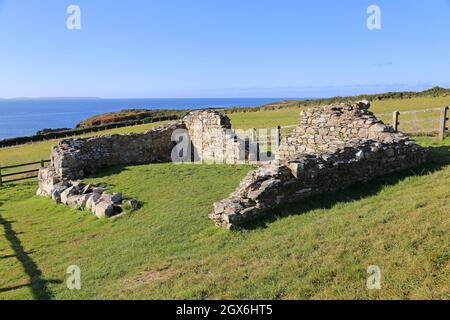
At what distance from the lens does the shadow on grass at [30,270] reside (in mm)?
8469

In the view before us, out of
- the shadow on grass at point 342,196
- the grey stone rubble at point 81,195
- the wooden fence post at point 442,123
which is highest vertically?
the wooden fence post at point 442,123

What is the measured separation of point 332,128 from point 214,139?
25.0 ft

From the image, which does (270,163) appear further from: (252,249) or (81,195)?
(81,195)

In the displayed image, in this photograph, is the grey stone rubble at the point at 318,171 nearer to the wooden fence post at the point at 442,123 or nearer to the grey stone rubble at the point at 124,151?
the wooden fence post at the point at 442,123

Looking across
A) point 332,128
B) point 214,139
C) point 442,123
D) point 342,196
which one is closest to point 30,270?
point 342,196

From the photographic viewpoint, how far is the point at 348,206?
32.6 feet

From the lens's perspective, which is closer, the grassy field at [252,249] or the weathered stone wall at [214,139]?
the grassy field at [252,249]

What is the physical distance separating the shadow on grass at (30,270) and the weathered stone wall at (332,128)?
9830mm

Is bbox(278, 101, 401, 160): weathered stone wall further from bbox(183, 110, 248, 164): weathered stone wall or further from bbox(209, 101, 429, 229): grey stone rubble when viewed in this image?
bbox(183, 110, 248, 164): weathered stone wall

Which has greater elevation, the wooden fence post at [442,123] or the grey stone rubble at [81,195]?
the wooden fence post at [442,123]

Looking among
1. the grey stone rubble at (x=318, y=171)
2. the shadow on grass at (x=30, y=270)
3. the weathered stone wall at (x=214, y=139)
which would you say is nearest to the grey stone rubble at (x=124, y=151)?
the weathered stone wall at (x=214, y=139)

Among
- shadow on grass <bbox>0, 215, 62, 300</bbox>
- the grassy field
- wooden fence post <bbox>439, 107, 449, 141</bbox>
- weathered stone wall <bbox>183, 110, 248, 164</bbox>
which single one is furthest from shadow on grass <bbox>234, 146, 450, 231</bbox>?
weathered stone wall <bbox>183, 110, 248, 164</bbox>

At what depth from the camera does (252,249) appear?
332 inches
